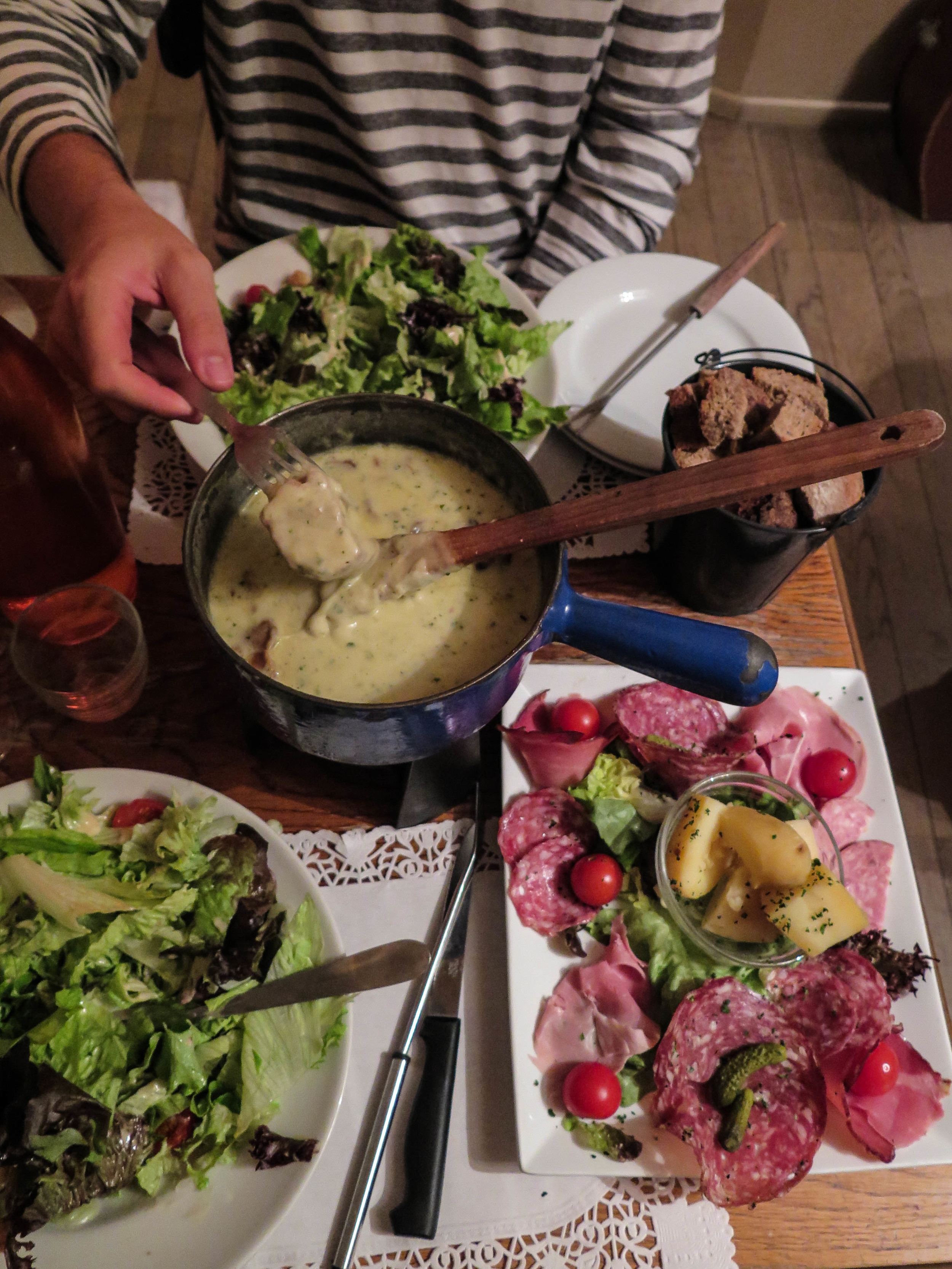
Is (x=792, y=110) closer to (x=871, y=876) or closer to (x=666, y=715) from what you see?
(x=666, y=715)

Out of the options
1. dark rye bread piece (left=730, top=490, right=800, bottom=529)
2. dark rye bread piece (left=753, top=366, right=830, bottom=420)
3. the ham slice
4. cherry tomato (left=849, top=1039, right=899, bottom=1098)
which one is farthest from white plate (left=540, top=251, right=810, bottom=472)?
cherry tomato (left=849, top=1039, right=899, bottom=1098)

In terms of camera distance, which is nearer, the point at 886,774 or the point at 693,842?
the point at 693,842

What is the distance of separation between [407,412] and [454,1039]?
728 mm

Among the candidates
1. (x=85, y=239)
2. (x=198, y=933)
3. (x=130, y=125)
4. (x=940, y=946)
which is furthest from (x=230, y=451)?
(x=130, y=125)

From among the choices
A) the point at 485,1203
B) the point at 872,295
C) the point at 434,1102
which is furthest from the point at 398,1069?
the point at 872,295

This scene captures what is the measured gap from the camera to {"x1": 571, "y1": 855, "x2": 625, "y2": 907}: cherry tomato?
40.8 inches

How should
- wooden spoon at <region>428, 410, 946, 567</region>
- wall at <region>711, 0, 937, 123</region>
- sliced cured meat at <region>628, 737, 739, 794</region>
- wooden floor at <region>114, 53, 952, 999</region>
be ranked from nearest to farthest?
wooden spoon at <region>428, 410, 946, 567</region>, sliced cured meat at <region>628, 737, 739, 794</region>, wooden floor at <region>114, 53, 952, 999</region>, wall at <region>711, 0, 937, 123</region>

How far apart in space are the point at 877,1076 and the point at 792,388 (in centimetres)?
85

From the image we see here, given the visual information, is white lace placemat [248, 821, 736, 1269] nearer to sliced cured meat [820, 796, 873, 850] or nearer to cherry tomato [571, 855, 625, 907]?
cherry tomato [571, 855, 625, 907]

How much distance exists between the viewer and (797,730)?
3.85 feet

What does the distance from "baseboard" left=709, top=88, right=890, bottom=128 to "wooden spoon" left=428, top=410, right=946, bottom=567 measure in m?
3.65

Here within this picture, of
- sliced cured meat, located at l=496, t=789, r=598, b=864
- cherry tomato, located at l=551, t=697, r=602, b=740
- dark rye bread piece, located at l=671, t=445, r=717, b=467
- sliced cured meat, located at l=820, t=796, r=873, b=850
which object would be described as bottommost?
sliced cured meat, located at l=496, t=789, r=598, b=864

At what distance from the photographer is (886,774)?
3.84 feet

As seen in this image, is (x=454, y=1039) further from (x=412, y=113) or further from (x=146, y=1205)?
(x=412, y=113)
